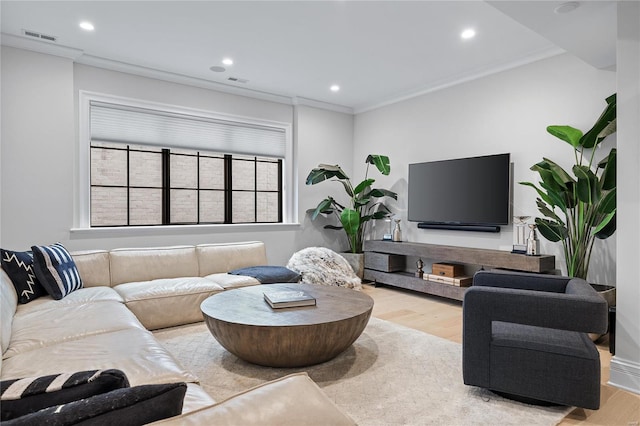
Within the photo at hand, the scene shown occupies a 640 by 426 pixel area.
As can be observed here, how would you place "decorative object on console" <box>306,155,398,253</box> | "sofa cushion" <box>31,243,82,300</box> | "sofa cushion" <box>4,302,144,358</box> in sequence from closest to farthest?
"sofa cushion" <box>4,302,144,358</box>
"sofa cushion" <box>31,243,82,300</box>
"decorative object on console" <box>306,155,398,253</box>

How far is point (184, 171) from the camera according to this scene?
4910 mm

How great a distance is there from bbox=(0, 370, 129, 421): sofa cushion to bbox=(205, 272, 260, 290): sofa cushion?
2832mm

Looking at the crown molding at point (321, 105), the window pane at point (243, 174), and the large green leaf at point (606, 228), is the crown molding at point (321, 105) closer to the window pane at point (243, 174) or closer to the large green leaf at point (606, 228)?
the window pane at point (243, 174)

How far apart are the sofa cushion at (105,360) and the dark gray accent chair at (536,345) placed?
1545mm

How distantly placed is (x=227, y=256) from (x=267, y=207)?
57.3 inches

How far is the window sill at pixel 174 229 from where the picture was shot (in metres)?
4.07

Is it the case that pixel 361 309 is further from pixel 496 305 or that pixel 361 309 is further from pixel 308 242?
pixel 308 242

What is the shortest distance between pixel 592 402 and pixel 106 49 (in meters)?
4.81

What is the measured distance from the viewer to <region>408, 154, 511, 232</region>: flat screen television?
420cm

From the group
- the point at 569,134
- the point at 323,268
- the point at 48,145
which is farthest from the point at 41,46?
the point at 569,134

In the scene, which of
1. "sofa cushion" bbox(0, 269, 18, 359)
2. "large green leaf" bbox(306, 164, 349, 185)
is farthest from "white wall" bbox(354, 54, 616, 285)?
"sofa cushion" bbox(0, 269, 18, 359)

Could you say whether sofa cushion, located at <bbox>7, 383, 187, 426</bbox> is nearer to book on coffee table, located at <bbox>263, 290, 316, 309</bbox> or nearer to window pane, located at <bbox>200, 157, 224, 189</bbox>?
book on coffee table, located at <bbox>263, 290, 316, 309</bbox>

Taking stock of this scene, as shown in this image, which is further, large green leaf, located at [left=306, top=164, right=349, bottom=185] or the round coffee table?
large green leaf, located at [left=306, top=164, right=349, bottom=185]

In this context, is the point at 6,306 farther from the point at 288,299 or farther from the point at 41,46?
the point at 41,46
